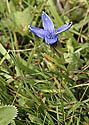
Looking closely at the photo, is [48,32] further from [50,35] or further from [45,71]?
[45,71]

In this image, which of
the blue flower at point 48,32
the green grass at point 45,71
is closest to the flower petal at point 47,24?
the blue flower at point 48,32

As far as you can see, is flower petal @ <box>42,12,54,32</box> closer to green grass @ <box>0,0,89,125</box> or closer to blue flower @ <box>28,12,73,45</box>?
blue flower @ <box>28,12,73,45</box>

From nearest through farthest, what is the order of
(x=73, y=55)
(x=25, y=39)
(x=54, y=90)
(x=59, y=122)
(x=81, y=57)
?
1. (x=59, y=122)
2. (x=54, y=90)
3. (x=73, y=55)
4. (x=81, y=57)
5. (x=25, y=39)

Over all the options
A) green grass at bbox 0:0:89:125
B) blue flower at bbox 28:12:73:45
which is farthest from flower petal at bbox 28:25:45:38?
green grass at bbox 0:0:89:125

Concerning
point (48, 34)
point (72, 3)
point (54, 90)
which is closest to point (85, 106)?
point (54, 90)

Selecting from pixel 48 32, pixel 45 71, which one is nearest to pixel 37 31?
pixel 48 32

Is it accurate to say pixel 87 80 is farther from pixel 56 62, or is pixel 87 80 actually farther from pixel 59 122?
pixel 59 122

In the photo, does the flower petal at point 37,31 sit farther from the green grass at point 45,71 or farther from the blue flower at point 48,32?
the green grass at point 45,71

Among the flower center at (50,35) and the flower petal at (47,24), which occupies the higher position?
the flower petal at (47,24)
